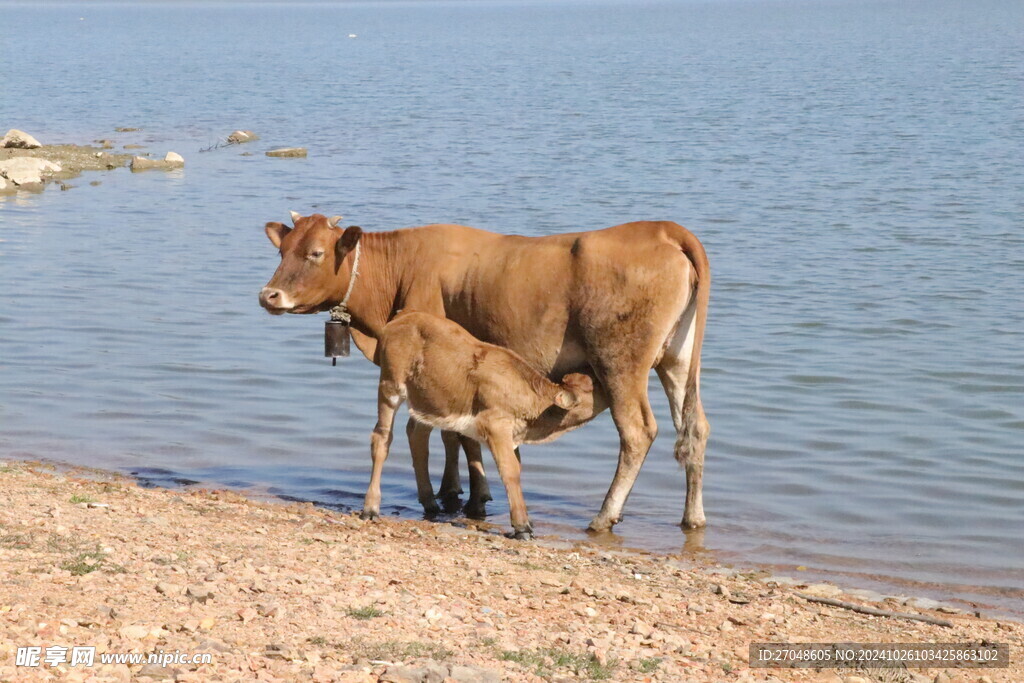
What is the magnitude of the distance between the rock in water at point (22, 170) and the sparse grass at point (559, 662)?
23.7 metres

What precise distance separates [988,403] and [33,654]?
10.2 m

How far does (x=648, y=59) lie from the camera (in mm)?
78062

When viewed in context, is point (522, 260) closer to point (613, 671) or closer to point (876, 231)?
point (613, 671)

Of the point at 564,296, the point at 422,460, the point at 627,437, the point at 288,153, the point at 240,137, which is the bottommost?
the point at 240,137

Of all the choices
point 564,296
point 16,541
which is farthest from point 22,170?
point 16,541

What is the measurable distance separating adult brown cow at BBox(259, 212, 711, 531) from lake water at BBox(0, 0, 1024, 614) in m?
0.98

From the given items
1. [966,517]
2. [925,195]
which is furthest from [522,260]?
[925,195]

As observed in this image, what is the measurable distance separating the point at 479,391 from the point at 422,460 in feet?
3.30

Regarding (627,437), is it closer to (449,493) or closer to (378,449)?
(449,493)

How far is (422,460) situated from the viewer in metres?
10.2

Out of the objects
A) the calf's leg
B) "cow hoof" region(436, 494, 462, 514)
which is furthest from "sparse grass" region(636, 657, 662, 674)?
"cow hoof" region(436, 494, 462, 514)

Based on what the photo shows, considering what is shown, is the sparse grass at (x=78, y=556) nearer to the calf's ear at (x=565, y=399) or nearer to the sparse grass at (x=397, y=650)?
the sparse grass at (x=397, y=650)

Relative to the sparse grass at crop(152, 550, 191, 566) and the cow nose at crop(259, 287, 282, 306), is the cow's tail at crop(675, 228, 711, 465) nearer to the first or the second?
the cow nose at crop(259, 287, 282, 306)

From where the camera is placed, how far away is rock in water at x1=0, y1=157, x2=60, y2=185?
2780 centimetres
